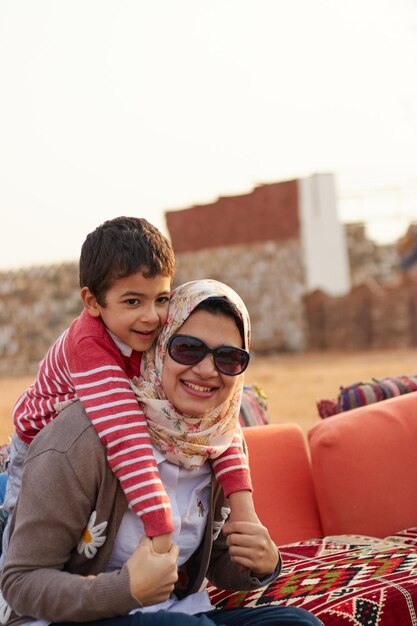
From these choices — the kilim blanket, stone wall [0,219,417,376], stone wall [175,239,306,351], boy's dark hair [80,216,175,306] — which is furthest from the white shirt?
stone wall [175,239,306,351]

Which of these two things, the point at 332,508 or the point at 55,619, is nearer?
the point at 55,619

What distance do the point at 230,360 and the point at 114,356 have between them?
1.06 feet

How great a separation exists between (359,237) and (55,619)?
2498cm

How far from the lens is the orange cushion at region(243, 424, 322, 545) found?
4066 mm

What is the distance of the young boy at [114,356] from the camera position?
2.44m

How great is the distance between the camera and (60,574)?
2.37 m

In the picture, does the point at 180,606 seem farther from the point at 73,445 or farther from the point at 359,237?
the point at 359,237

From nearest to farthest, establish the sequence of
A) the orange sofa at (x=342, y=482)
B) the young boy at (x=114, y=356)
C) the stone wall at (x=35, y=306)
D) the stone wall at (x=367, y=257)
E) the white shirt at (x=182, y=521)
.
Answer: the young boy at (x=114, y=356) → the white shirt at (x=182, y=521) → the orange sofa at (x=342, y=482) → the stone wall at (x=35, y=306) → the stone wall at (x=367, y=257)

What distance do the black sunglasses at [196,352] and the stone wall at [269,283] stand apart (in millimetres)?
21390

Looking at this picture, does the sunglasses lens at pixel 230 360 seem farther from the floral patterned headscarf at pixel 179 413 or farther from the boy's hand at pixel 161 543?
the boy's hand at pixel 161 543

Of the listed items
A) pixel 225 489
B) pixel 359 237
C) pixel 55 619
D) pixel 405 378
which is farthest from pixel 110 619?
pixel 359 237

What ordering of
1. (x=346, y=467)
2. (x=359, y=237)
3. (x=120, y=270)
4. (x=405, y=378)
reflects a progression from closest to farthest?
(x=120, y=270), (x=346, y=467), (x=405, y=378), (x=359, y=237)

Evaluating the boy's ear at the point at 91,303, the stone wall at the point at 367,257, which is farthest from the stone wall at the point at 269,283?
the boy's ear at the point at 91,303

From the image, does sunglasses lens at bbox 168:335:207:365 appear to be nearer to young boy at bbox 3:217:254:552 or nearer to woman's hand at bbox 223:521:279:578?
young boy at bbox 3:217:254:552
